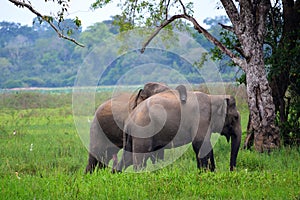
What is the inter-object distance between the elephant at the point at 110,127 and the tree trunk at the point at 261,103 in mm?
2733

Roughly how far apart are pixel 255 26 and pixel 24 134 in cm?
799

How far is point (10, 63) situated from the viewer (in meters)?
71.5

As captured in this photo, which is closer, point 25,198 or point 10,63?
point 25,198

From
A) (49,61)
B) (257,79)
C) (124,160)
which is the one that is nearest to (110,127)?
(124,160)

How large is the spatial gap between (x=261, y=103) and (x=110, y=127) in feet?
12.4

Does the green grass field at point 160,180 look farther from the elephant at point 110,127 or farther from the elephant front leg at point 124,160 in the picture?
the elephant front leg at point 124,160

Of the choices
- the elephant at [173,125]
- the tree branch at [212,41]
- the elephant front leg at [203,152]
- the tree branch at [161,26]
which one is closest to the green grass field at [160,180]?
the elephant front leg at [203,152]

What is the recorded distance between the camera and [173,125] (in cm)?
1043

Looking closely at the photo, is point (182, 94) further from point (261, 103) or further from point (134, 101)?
point (261, 103)

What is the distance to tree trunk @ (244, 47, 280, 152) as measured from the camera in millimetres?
12797

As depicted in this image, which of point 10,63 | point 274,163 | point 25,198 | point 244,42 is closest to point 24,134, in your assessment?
point 244,42

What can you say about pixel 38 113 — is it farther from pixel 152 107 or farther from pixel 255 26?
pixel 152 107

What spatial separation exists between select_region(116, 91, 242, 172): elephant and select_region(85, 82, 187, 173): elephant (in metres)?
0.42

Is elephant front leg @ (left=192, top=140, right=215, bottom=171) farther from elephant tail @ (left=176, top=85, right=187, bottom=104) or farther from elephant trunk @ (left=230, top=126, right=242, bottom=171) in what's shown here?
elephant tail @ (left=176, top=85, right=187, bottom=104)
